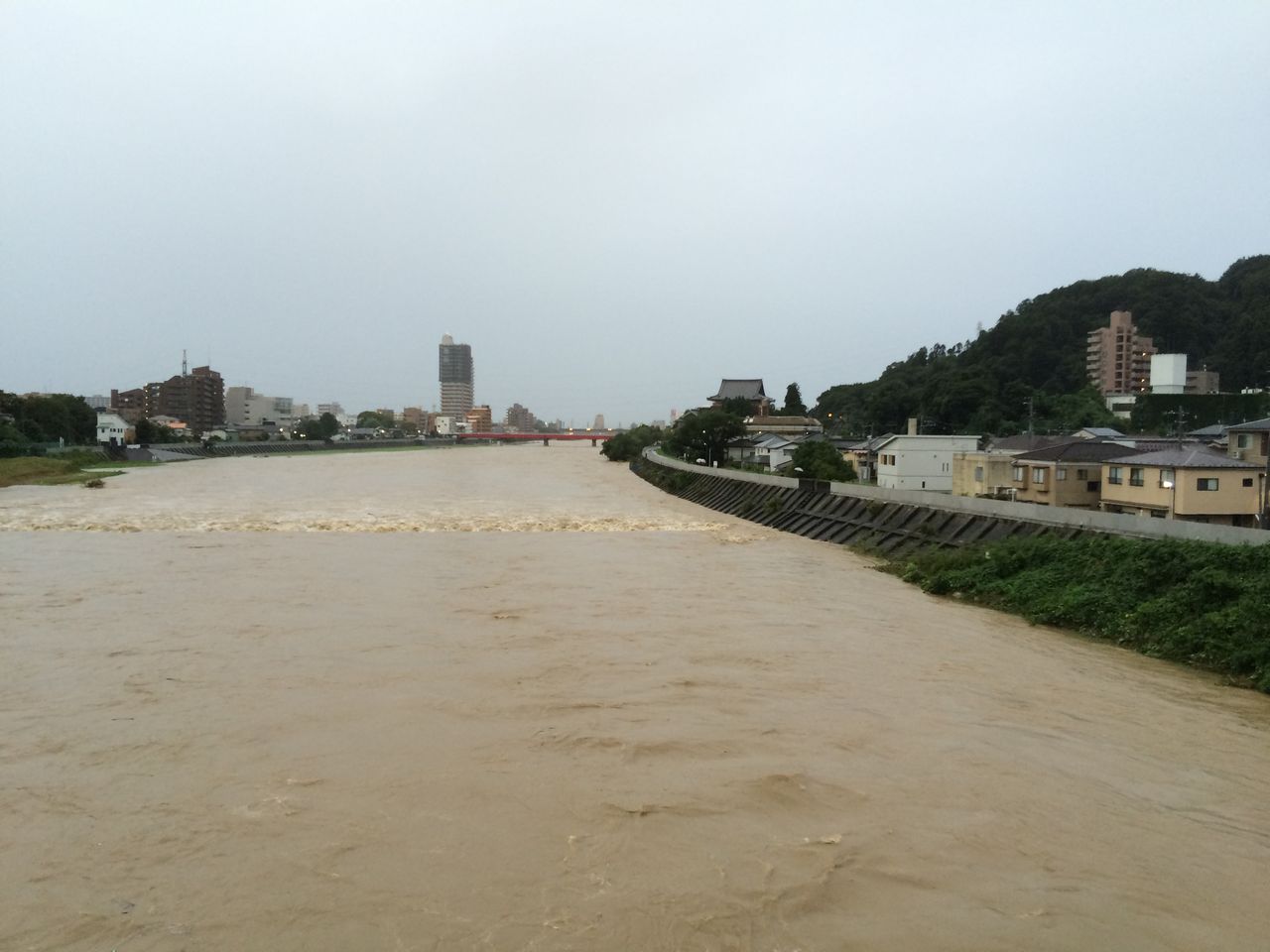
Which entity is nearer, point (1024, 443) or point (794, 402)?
point (1024, 443)

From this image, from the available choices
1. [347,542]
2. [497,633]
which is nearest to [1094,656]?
→ [497,633]

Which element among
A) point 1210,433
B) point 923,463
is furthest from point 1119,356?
point 923,463

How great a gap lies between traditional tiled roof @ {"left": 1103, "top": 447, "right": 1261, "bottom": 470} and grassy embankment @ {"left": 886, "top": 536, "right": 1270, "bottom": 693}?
21.4 ft

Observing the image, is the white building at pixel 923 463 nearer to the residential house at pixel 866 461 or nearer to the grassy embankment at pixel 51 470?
the residential house at pixel 866 461

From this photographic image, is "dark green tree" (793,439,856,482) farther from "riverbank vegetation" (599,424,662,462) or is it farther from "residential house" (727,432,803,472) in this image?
"riverbank vegetation" (599,424,662,462)

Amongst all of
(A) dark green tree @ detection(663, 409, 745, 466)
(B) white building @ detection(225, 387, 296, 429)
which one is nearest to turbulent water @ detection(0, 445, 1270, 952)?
(A) dark green tree @ detection(663, 409, 745, 466)

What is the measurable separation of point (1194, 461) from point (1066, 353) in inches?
2013

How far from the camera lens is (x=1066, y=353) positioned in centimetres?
6325

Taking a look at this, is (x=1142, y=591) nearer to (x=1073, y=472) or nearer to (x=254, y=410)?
(x=1073, y=472)

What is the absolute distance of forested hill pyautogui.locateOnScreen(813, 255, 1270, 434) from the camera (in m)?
48.6

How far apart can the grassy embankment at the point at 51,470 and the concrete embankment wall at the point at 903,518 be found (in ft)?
106

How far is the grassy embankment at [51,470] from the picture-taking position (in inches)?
1548

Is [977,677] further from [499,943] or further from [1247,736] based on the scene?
[499,943]

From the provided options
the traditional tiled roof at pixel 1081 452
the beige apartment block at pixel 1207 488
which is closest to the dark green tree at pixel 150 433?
the traditional tiled roof at pixel 1081 452
